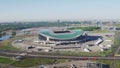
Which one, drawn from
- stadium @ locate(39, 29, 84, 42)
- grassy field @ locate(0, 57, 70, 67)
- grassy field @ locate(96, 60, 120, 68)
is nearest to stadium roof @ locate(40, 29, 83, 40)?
stadium @ locate(39, 29, 84, 42)

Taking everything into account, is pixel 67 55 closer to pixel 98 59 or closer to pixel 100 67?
pixel 98 59

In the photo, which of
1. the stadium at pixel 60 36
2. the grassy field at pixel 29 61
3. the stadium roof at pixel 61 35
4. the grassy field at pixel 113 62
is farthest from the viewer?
the stadium roof at pixel 61 35

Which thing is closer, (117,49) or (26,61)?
(26,61)

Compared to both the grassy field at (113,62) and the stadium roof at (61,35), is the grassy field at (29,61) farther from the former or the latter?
the stadium roof at (61,35)

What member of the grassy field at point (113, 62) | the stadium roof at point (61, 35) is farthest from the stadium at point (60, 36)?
the grassy field at point (113, 62)

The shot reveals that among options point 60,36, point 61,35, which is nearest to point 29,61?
point 60,36

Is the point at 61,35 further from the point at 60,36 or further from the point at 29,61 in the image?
the point at 29,61

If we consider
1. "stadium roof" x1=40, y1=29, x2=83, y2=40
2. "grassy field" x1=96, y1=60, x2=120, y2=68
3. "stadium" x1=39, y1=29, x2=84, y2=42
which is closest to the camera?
"grassy field" x1=96, y1=60, x2=120, y2=68

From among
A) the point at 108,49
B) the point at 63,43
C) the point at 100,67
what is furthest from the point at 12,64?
the point at 108,49

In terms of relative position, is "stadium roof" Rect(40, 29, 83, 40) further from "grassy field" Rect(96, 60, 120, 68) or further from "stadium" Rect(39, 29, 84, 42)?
"grassy field" Rect(96, 60, 120, 68)

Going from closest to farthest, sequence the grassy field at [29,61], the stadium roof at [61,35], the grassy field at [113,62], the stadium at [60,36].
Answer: the grassy field at [113,62]
the grassy field at [29,61]
the stadium at [60,36]
the stadium roof at [61,35]

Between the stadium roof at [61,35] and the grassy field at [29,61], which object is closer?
the grassy field at [29,61]
